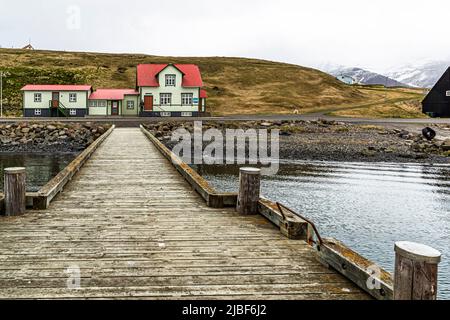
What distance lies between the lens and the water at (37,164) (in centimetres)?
2083

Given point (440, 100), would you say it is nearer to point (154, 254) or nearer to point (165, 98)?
point (165, 98)

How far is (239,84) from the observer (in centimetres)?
9431

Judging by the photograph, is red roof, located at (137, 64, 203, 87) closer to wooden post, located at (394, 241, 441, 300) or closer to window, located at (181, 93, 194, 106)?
A: window, located at (181, 93, 194, 106)

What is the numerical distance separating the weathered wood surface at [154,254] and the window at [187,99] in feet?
172

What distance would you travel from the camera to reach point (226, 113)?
7144 centimetres

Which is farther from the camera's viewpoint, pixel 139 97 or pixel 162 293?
pixel 139 97

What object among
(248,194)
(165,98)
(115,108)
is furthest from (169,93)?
(248,194)

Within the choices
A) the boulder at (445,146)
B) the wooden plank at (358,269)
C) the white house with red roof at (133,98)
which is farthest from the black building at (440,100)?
the wooden plank at (358,269)

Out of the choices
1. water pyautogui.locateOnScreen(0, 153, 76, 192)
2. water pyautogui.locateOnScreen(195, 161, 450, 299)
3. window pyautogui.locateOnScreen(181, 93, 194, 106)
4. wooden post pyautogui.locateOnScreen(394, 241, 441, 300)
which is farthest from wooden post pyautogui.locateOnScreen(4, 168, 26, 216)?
window pyautogui.locateOnScreen(181, 93, 194, 106)

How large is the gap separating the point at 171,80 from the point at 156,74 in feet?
8.05

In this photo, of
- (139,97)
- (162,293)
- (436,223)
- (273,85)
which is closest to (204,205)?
(162,293)
